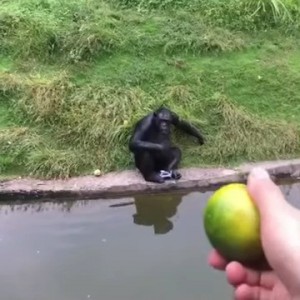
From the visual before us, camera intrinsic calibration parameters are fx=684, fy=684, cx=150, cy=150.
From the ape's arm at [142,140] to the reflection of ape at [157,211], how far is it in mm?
372

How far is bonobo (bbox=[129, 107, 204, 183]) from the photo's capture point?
520 centimetres

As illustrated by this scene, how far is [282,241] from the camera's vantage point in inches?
70.3

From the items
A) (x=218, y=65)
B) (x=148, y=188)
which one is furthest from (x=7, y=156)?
(x=218, y=65)

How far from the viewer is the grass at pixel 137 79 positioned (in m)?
5.52

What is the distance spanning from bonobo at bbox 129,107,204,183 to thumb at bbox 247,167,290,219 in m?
3.16

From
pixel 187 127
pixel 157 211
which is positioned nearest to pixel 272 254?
pixel 157 211

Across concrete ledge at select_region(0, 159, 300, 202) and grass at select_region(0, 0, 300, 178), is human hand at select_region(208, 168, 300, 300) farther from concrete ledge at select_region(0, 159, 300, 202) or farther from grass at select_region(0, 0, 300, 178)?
grass at select_region(0, 0, 300, 178)

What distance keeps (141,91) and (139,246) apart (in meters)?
1.69

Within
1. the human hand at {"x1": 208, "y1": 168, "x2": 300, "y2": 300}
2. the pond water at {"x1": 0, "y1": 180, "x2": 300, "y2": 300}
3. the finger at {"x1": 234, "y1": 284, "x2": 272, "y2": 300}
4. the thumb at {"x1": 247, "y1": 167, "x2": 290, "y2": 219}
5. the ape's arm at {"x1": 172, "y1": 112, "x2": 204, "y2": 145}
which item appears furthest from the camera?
the ape's arm at {"x1": 172, "y1": 112, "x2": 204, "y2": 145}

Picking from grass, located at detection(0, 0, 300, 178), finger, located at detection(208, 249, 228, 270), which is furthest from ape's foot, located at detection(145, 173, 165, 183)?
finger, located at detection(208, 249, 228, 270)

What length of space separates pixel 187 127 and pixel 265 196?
11.8 ft

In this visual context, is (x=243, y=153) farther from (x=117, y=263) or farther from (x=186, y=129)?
(x=117, y=263)

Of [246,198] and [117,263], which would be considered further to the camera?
[117,263]

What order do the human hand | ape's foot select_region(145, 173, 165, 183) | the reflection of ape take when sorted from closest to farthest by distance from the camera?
the human hand, the reflection of ape, ape's foot select_region(145, 173, 165, 183)
